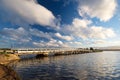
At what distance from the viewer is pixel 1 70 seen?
18266mm

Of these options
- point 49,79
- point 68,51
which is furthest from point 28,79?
point 68,51

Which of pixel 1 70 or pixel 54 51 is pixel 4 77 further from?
pixel 54 51

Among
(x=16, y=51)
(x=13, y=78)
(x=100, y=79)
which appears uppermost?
(x=16, y=51)

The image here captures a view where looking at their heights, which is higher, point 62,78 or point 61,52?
point 61,52

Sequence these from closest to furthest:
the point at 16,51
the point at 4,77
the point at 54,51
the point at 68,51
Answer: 1. the point at 4,77
2. the point at 16,51
3. the point at 54,51
4. the point at 68,51

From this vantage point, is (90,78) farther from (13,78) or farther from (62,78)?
(13,78)

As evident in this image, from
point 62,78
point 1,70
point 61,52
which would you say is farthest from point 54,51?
point 1,70

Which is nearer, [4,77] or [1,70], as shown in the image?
[4,77]

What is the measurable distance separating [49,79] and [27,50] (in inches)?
2693

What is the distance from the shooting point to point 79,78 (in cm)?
3444

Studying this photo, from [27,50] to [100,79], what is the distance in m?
72.8

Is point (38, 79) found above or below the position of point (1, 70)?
below

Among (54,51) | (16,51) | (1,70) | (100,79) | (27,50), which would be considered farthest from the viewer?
(54,51)

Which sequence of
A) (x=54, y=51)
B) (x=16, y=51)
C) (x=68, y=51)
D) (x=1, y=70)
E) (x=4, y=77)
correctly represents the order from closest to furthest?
(x=4, y=77) → (x=1, y=70) → (x=16, y=51) → (x=54, y=51) → (x=68, y=51)
